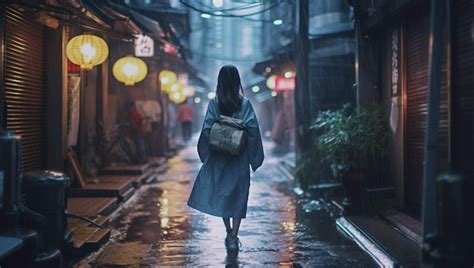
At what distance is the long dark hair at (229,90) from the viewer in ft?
26.7

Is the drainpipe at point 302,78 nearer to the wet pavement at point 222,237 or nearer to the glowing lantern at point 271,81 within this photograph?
the wet pavement at point 222,237

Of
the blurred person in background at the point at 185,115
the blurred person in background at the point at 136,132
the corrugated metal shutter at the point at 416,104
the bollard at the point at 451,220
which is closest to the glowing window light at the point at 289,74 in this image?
the blurred person in background at the point at 136,132

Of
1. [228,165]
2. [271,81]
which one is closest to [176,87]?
[271,81]

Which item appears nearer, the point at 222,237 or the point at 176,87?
the point at 222,237

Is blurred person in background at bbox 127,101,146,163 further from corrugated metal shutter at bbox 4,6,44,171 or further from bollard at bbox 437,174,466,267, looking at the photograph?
bollard at bbox 437,174,466,267

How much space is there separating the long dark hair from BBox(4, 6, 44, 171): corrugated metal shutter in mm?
3882

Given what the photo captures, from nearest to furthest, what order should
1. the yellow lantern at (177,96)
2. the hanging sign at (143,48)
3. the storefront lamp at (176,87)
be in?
the hanging sign at (143,48), the storefront lamp at (176,87), the yellow lantern at (177,96)

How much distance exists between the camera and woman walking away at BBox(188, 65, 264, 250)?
802 cm

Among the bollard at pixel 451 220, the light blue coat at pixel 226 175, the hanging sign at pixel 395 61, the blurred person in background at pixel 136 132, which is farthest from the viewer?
the blurred person in background at pixel 136 132

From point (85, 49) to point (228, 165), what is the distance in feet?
17.0

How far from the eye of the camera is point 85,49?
11695 millimetres

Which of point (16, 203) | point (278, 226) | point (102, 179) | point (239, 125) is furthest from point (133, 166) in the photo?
point (16, 203)

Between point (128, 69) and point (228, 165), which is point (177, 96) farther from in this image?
point (228, 165)

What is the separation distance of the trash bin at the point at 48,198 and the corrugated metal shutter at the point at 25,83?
123 inches
